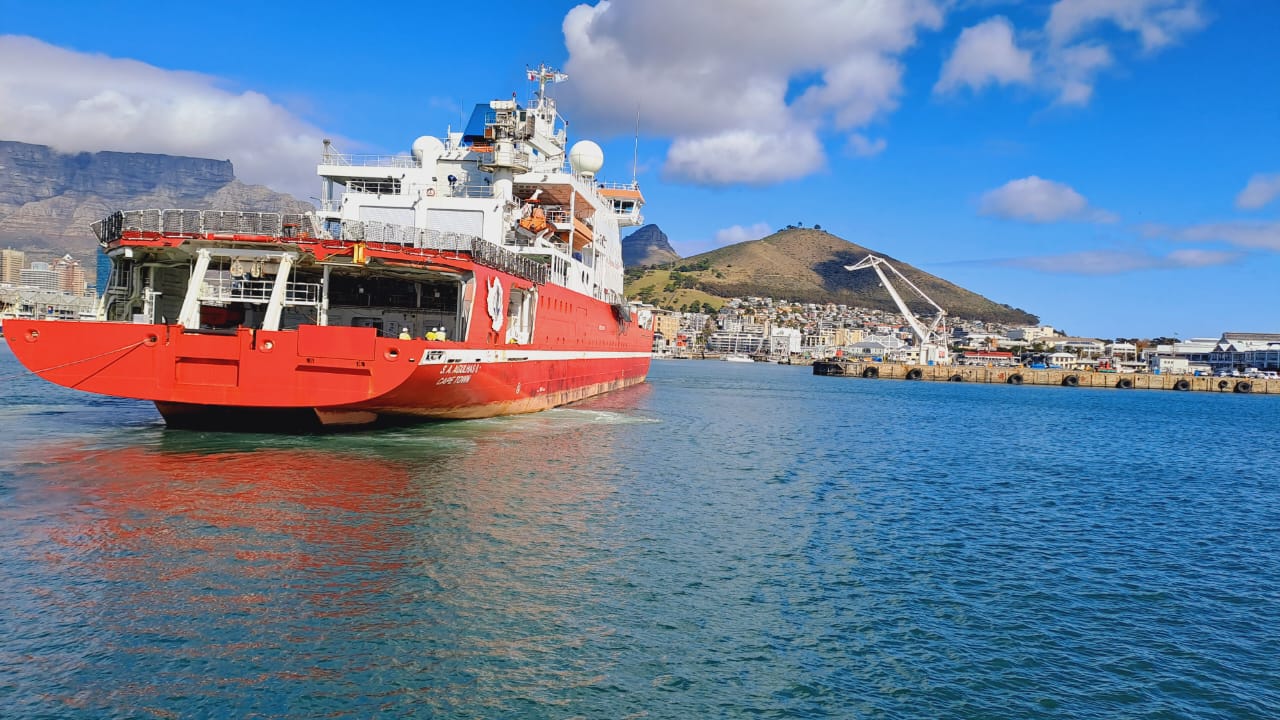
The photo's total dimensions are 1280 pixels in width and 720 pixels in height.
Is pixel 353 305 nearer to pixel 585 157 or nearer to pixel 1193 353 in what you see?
pixel 585 157

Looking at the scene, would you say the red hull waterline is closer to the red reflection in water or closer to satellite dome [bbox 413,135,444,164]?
the red reflection in water

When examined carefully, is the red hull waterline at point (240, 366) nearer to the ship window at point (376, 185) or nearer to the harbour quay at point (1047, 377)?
the ship window at point (376, 185)

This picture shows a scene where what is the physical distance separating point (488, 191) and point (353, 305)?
11035 millimetres

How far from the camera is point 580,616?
33.7 feet

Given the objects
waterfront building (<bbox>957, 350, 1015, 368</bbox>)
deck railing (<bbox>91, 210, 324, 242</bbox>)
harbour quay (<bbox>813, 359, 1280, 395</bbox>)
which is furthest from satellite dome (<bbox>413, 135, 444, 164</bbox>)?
waterfront building (<bbox>957, 350, 1015, 368</bbox>)

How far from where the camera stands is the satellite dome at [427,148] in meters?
37.2

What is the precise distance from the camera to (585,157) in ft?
154

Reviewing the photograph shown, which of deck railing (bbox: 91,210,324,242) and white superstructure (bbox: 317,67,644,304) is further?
white superstructure (bbox: 317,67,644,304)

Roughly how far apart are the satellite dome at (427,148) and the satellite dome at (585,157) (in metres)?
10.4

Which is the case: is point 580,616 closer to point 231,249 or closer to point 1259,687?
point 1259,687

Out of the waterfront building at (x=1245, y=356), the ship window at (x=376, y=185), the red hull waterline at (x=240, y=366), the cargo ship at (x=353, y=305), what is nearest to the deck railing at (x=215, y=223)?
the cargo ship at (x=353, y=305)

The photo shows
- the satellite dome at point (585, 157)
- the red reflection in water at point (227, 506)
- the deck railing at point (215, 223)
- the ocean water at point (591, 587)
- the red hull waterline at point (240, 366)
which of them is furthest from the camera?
the satellite dome at point (585, 157)

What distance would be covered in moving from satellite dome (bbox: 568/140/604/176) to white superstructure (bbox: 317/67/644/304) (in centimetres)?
389

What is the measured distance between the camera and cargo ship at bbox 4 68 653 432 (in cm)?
2067
